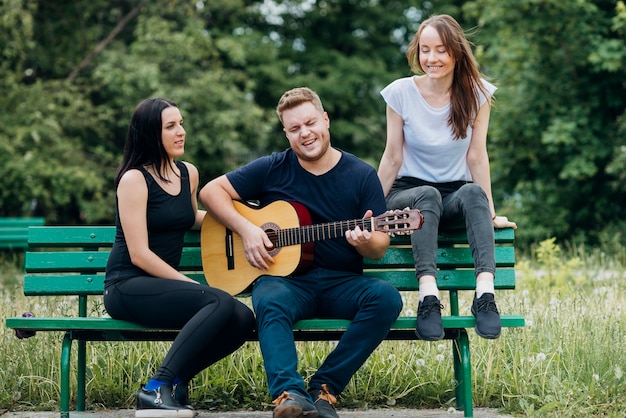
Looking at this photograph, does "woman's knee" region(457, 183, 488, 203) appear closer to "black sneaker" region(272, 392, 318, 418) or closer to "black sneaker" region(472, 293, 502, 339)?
"black sneaker" region(472, 293, 502, 339)

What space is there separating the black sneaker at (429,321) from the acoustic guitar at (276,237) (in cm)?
36

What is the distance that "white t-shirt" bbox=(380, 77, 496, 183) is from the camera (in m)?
4.62

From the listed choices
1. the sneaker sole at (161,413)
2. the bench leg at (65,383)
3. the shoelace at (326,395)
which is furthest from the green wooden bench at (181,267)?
the sneaker sole at (161,413)

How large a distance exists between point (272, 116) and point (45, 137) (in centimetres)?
487

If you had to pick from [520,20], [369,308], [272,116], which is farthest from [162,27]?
[369,308]

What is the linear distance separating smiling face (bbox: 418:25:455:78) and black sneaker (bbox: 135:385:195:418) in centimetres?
202

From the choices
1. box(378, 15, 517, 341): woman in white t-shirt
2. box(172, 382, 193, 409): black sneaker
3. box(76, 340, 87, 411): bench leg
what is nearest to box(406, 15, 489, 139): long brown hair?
box(378, 15, 517, 341): woman in white t-shirt

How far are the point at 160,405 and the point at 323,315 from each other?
0.86m

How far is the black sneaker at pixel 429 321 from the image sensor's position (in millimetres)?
3941

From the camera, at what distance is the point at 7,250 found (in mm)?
12734

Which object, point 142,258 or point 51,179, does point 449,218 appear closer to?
point 142,258

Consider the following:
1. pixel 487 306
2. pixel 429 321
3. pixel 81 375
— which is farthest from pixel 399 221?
pixel 81 375

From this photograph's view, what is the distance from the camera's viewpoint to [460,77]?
15.3 feet

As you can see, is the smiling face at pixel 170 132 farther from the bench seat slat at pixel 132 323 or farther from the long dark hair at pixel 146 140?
the bench seat slat at pixel 132 323
